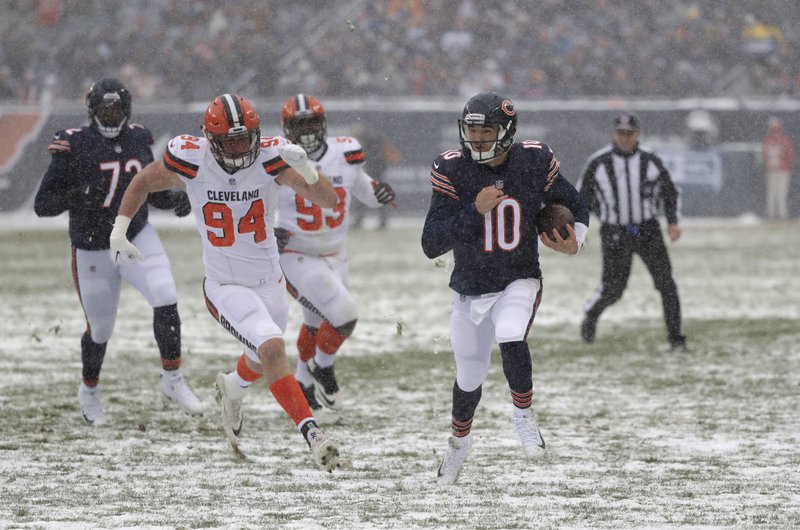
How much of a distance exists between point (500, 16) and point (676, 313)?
1651cm

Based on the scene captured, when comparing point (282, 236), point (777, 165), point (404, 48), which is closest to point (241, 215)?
point (282, 236)

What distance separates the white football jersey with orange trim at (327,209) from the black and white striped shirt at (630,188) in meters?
2.79

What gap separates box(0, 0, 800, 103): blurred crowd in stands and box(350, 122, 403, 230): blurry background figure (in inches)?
59.4

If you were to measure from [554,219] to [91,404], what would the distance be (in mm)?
3074

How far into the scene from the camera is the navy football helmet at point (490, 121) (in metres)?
5.50

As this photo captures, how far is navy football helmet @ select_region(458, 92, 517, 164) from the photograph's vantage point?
5.50 m

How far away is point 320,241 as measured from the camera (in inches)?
306

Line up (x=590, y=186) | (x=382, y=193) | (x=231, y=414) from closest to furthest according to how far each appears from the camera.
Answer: (x=231, y=414) → (x=382, y=193) → (x=590, y=186)

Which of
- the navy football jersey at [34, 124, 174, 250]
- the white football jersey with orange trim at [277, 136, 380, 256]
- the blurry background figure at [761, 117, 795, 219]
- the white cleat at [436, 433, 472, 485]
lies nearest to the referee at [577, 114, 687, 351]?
the white football jersey with orange trim at [277, 136, 380, 256]

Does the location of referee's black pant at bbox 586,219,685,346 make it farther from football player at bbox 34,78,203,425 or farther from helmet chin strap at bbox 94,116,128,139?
helmet chin strap at bbox 94,116,128,139

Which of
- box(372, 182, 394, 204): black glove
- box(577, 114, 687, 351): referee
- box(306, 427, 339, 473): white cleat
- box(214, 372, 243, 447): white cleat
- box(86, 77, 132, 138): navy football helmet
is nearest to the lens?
box(306, 427, 339, 473): white cleat

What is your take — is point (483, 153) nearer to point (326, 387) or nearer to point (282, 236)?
point (282, 236)

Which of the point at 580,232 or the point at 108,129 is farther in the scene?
the point at 108,129

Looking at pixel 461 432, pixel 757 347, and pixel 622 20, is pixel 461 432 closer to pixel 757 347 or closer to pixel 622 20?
pixel 757 347
